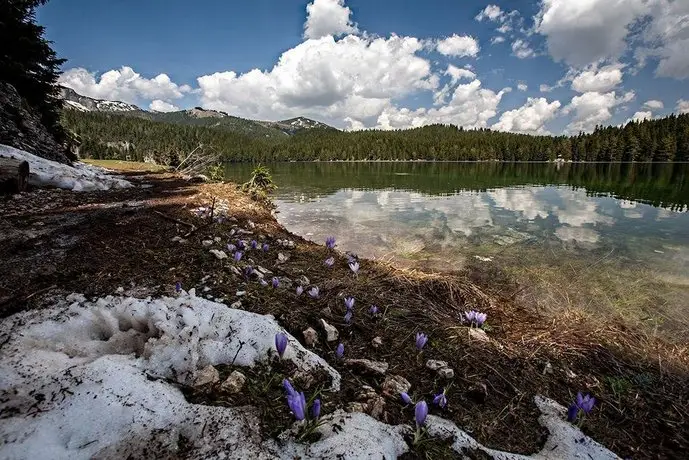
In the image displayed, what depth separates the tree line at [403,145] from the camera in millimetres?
101625

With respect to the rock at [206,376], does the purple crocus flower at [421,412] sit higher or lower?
lower

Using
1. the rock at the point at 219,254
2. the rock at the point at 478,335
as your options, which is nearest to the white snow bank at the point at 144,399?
the rock at the point at 478,335

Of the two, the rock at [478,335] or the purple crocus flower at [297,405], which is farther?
the rock at [478,335]

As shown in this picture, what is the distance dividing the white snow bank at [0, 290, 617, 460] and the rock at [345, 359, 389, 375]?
215mm

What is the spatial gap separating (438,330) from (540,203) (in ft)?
56.4

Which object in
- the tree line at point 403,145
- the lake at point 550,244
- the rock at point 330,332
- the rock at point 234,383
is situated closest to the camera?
the rock at point 234,383

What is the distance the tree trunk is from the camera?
7.60 metres

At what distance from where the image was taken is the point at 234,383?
1.95 meters

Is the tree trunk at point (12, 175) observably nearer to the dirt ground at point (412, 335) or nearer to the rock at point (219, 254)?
the dirt ground at point (412, 335)

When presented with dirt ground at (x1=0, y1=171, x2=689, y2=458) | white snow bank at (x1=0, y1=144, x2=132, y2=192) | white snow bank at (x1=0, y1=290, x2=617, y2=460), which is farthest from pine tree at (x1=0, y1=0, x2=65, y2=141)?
white snow bank at (x1=0, y1=290, x2=617, y2=460)

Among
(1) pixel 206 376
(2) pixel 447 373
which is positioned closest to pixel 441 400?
(2) pixel 447 373

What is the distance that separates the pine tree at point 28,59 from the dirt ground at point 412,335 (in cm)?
1607

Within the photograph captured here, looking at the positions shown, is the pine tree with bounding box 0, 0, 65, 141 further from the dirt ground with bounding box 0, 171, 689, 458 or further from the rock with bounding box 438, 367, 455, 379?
the rock with bounding box 438, 367, 455, 379

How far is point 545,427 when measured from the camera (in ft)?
7.11
